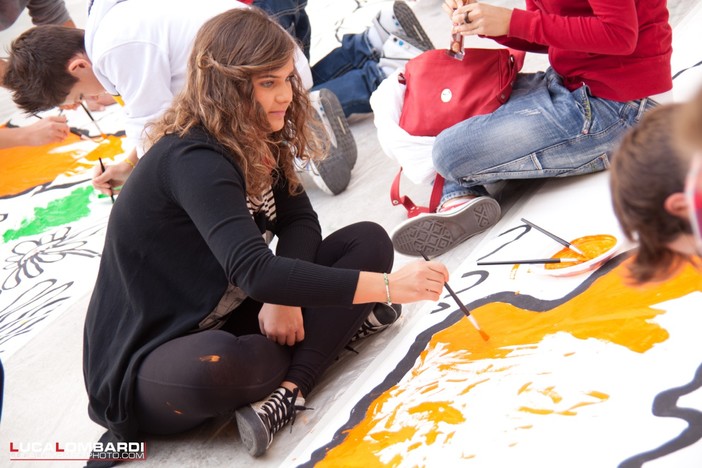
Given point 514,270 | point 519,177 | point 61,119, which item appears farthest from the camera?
point 61,119

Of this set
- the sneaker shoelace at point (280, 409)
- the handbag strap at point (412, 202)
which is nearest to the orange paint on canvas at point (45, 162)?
the handbag strap at point (412, 202)

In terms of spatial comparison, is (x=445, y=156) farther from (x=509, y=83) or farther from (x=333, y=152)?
(x=333, y=152)

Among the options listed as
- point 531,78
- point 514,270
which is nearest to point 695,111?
point 514,270

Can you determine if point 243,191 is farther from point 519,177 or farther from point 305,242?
point 519,177

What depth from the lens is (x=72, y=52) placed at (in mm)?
2066

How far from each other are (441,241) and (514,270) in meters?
0.30

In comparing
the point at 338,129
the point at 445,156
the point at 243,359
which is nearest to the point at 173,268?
the point at 243,359

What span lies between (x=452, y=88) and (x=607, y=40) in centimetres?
42

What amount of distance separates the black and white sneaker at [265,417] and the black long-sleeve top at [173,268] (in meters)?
0.19

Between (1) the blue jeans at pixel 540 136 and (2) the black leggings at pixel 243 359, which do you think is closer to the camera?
(2) the black leggings at pixel 243 359

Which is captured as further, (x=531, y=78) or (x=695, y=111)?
(x=531, y=78)

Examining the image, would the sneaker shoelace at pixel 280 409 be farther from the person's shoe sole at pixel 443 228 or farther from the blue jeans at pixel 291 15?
the blue jeans at pixel 291 15

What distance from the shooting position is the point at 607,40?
172 centimetres

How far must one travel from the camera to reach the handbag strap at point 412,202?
2.06 m
